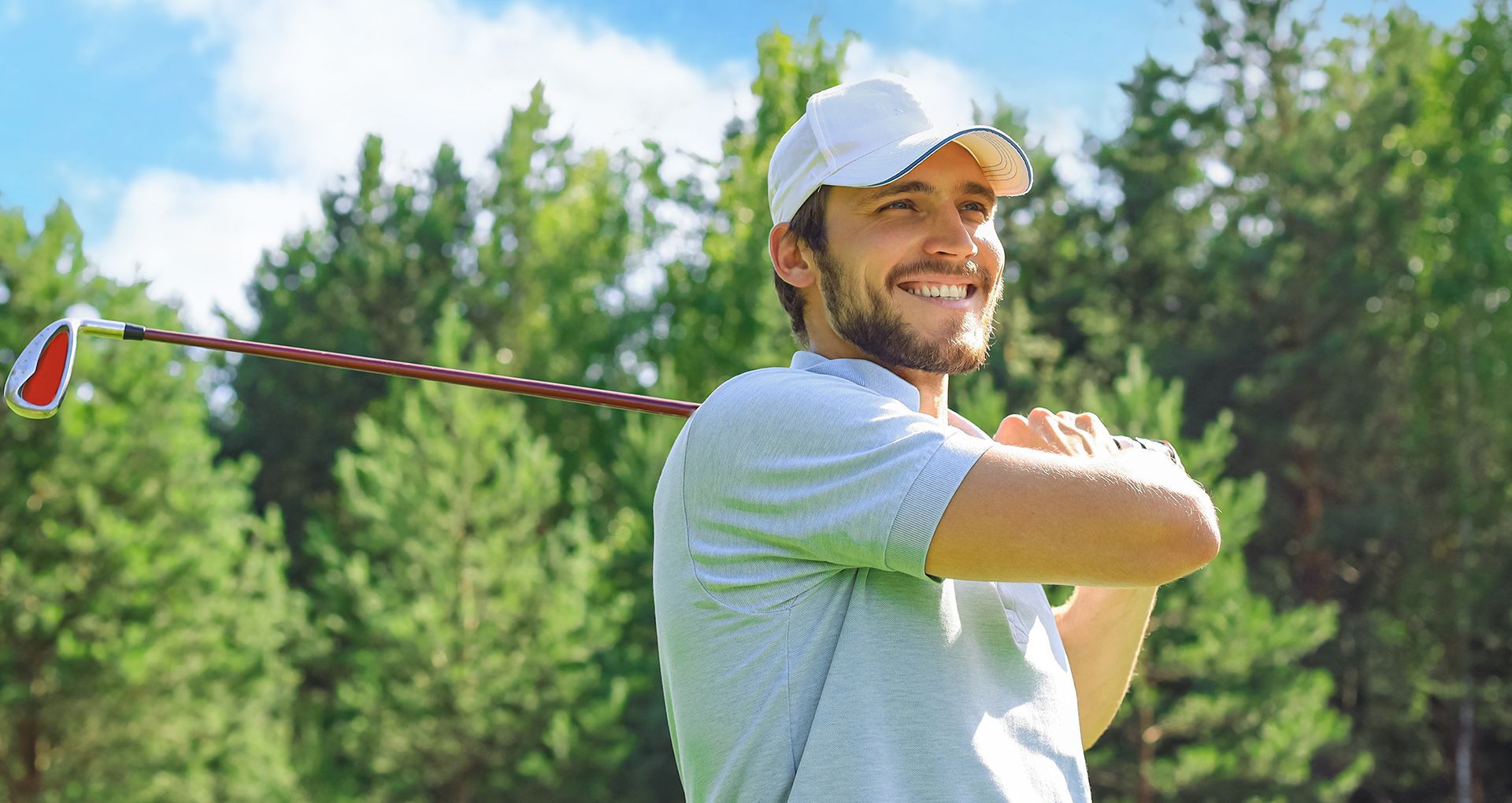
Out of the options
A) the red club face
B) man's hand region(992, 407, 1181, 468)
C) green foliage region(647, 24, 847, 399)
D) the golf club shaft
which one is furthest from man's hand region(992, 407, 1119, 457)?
green foliage region(647, 24, 847, 399)

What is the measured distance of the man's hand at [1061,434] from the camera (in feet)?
5.46

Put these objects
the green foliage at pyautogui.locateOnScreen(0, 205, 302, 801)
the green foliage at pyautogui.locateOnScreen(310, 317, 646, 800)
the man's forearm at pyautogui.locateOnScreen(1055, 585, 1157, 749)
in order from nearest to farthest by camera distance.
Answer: the man's forearm at pyautogui.locateOnScreen(1055, 585, 1157, 749)
the green foliage at pyautogui.locateOnScreen(0, 205, 302, 801)
the green foliage at pyautogui.locateOnScreen(310, 317, 646, 800)

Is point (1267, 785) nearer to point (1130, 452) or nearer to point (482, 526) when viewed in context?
point (482, 526)

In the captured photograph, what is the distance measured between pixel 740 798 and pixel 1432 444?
21127mm

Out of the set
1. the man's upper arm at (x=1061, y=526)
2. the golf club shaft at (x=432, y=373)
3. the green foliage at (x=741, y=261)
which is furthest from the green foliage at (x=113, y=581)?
the man's upper arm at (x=1061, y=526)

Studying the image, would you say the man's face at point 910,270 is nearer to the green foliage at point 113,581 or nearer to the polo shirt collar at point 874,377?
the polo shirt collar at point 874,377

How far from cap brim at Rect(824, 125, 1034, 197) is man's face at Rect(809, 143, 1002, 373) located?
0.03 meters

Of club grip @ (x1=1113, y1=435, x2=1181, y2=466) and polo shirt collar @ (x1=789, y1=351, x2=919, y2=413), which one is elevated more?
polo shirt collar @ (x1=789, y1=351, x2=919, y2=413)

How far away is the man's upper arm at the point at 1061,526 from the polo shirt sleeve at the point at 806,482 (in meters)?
0.02

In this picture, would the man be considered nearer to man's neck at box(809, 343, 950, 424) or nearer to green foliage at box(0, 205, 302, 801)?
man's neck at box(809, 343, 950, 424)

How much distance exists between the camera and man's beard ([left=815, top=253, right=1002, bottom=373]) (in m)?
1.74

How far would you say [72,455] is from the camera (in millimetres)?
14367

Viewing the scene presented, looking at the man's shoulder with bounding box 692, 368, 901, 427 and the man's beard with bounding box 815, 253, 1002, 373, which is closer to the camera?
the man's shoulder with bounding box 692, 368, 901, 427

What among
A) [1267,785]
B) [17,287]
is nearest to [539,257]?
[17,287]
